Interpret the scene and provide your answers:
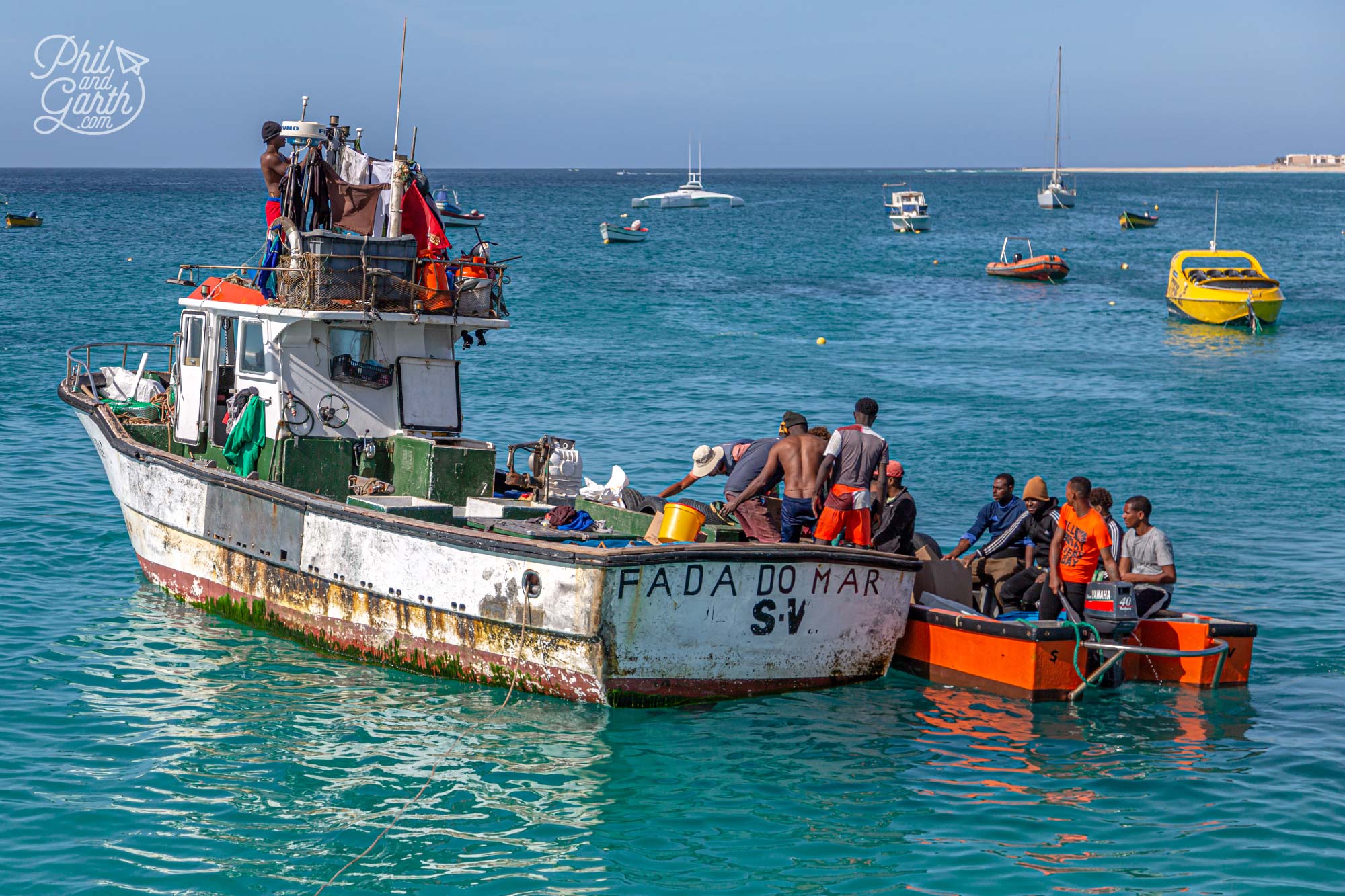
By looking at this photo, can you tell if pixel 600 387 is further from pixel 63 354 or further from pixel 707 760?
pixel 707 760

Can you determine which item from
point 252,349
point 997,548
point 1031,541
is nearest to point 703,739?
point 997,548

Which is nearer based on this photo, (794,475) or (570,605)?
(570,605)

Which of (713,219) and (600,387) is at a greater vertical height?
(713,219)

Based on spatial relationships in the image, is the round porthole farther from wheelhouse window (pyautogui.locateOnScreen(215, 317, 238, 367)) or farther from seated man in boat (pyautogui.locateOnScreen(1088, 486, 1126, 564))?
wheelhouse window (pyautogui.locateOnScreen(215, 317, 238, 367))

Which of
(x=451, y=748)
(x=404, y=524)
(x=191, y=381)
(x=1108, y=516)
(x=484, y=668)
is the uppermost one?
(x=191, y=381)

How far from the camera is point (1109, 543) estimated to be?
12453 mm

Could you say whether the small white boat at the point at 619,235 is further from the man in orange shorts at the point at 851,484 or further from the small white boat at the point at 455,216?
the man in orange shorts at the point at 851,484

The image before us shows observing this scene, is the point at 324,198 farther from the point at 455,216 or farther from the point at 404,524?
the point at 404,524

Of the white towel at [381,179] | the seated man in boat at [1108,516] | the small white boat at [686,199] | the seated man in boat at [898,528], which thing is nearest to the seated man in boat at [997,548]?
the seated man in boat at [898,528]

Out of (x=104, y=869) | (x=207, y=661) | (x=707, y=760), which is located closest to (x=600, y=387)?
(x=207, y=661)

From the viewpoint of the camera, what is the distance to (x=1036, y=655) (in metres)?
12.2

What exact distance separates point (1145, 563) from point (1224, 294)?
119ft

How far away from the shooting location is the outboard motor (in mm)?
12289

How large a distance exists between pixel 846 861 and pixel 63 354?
96.4 feet
